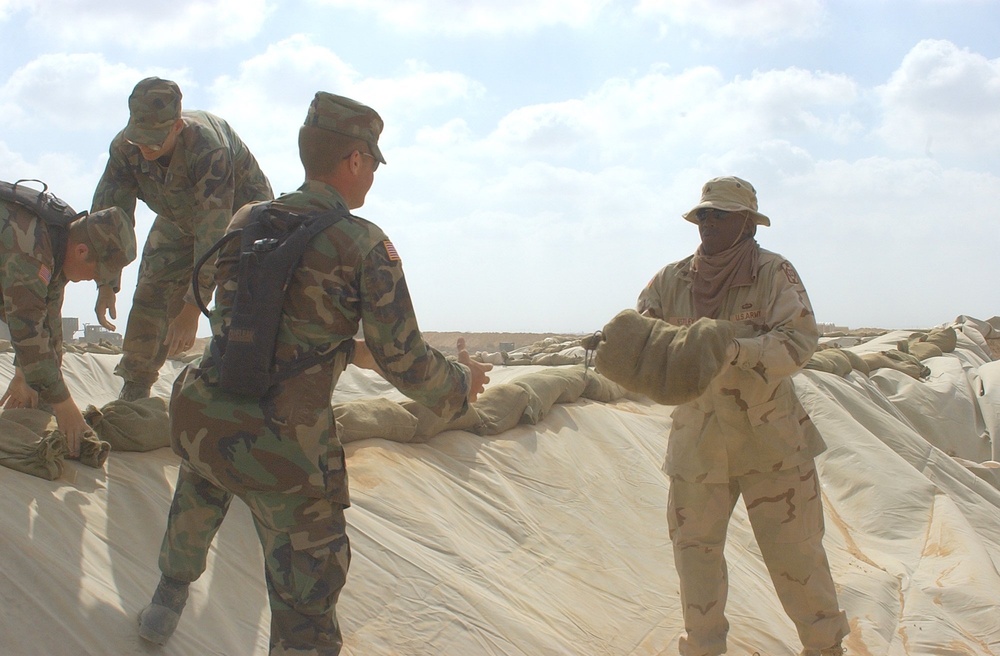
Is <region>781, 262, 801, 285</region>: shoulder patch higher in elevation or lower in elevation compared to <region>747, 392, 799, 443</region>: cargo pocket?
higher

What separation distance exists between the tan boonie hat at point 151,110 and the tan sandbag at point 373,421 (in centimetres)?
139

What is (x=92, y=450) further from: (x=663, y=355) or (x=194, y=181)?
(x=663, y=355)

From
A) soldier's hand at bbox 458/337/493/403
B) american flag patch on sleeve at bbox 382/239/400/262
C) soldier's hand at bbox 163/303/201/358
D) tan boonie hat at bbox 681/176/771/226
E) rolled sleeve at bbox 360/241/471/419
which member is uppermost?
tan boonie hat at bbox 681/176/771/226

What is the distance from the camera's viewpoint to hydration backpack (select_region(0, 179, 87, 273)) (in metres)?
3.04

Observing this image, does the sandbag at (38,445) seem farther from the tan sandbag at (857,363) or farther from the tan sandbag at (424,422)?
the tan sandbag at (857,363)

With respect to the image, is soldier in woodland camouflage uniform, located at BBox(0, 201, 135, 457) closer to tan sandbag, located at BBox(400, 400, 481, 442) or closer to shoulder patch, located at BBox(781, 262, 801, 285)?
tan sandbag, located at BBox(400, 400, 481, 442)

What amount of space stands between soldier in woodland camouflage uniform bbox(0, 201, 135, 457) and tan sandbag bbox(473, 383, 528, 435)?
2192 millimetres

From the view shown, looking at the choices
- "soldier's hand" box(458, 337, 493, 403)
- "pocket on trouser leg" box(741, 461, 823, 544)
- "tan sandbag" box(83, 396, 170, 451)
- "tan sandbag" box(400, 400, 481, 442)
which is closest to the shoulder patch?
"pocket on trouser leg" box(741, 461, 823, 544)

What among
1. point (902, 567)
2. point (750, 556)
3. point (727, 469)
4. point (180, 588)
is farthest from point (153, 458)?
Result: point (902, 567)

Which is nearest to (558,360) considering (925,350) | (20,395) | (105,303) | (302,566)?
(105,303)

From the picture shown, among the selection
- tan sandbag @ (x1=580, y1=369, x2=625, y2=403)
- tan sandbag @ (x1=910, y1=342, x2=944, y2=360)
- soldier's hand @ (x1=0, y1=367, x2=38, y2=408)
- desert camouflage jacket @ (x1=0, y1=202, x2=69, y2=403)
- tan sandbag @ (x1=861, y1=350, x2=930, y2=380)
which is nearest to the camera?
desert camouflage jacket @ (x1=0, y1=202, x2=69, y2=403)

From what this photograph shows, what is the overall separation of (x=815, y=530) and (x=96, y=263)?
269cm

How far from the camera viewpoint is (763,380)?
9.92 ft

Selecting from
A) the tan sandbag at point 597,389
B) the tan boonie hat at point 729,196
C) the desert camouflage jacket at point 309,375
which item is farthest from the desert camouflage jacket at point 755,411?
the tan sandbag at point 597,389
